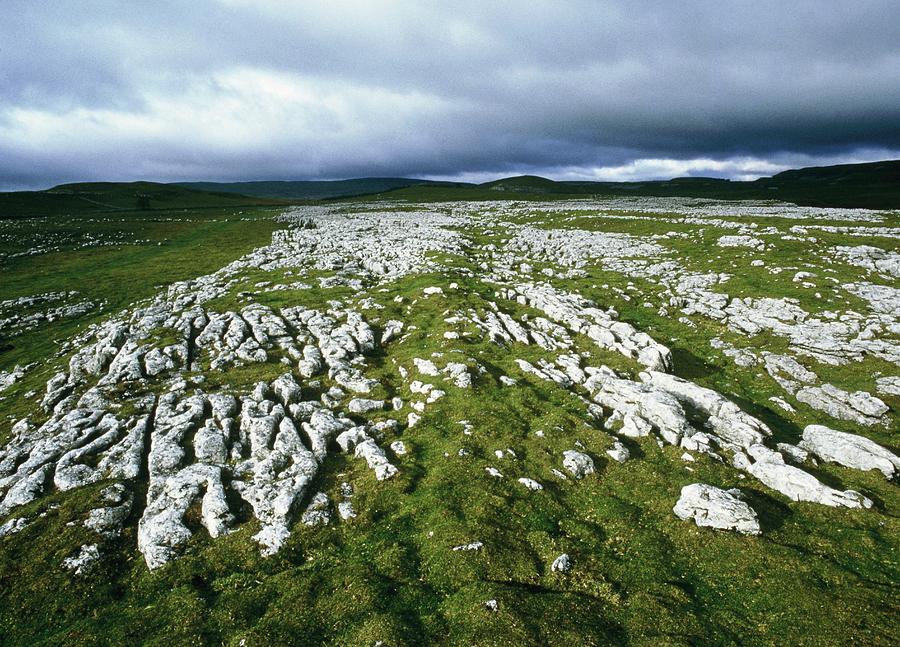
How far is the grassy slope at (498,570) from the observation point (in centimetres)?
1354

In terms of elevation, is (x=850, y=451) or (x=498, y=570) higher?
(x=850, y=451)

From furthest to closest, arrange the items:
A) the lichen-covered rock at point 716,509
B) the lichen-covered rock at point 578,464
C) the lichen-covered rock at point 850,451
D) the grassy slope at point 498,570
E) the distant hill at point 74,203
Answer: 1. the distant hill at point 74,203
2. the lichen-covered rock at point 578,464
3. the lichen-covered rock at point 850,451
4. the lichen-covered rock at point 716,509
5. the grassy slope at point 498,570

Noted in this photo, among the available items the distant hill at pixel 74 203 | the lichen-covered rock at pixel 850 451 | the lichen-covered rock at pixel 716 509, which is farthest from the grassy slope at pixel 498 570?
the distant hill at pixel 74 203

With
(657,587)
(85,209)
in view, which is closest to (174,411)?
(657,587)

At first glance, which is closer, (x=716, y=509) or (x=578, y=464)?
(x=716, y=509)

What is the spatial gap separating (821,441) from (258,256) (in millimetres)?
68242

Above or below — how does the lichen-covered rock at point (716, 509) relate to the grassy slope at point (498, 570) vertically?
above

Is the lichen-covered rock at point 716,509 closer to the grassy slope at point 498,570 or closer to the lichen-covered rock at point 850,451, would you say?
the grassy slope at point 498,570

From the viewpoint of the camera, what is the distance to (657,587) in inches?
596

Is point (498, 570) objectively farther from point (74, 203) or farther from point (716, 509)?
point (74, 203)

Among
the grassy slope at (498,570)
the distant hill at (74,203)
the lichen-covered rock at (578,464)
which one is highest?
the distant hill at (74,203)

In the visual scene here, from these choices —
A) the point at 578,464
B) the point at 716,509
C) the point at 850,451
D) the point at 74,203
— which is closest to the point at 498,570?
the point at 578,464

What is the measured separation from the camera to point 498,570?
51.6 ft

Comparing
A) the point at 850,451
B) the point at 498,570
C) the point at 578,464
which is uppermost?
the point at 850,451
